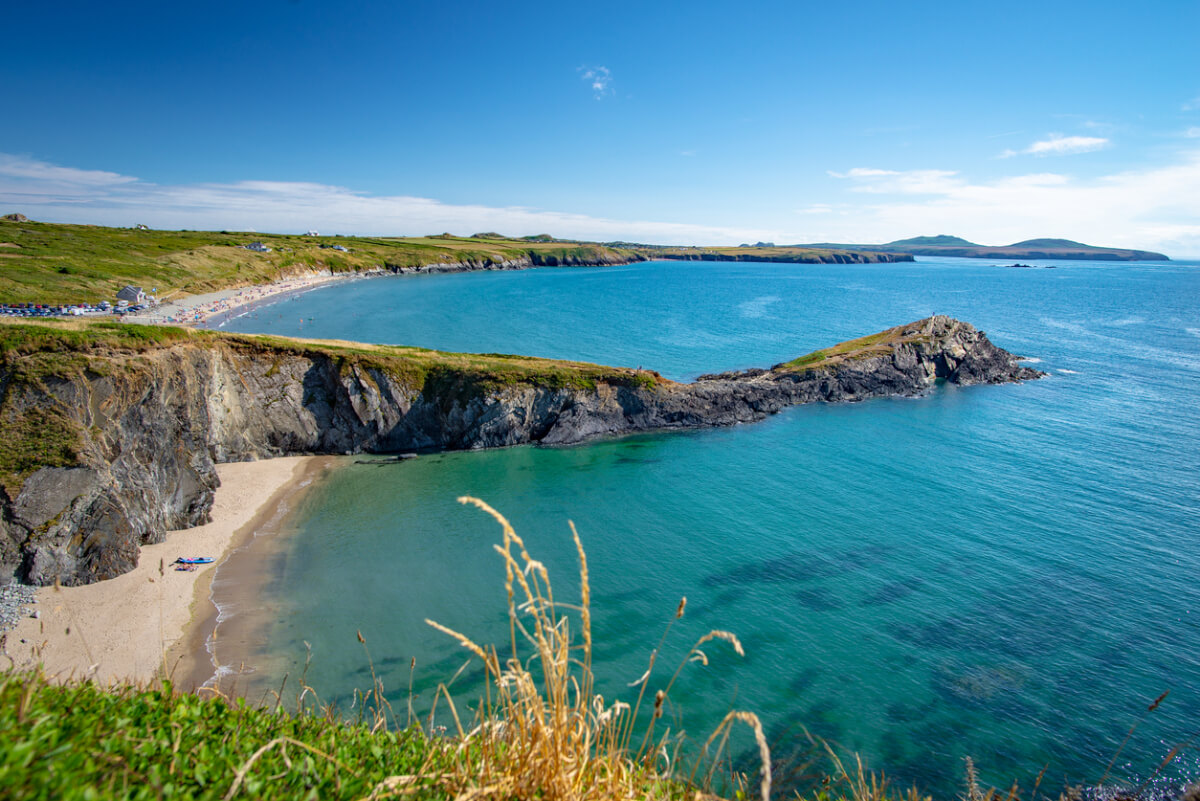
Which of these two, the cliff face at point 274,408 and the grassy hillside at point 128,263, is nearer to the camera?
the cliff face at point 274,408

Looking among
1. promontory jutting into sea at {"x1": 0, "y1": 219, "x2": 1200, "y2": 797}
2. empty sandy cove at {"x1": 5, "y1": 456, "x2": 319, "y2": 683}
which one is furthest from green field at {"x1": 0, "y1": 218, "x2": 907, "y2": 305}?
empty sandy cove at {"x1": 5, "y1": 456, "x2": 319, "y2": 683}

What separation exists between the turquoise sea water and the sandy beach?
42.0m

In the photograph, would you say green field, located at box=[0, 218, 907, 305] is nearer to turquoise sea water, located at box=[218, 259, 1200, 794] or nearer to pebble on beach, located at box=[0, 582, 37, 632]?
pebble on beach, located at box=[0, 582, 37, 632]

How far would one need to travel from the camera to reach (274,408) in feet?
132

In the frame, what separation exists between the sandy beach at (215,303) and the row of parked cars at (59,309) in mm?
2091

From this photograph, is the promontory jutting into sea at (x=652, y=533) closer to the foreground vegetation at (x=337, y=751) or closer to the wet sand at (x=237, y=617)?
the wet sand at (x=237, y=617)

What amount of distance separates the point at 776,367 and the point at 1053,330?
2682 inches

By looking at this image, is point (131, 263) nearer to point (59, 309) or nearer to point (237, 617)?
point (59, 309)

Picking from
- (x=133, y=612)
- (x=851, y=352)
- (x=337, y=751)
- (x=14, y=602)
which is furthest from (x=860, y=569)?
(x=851, y=352)

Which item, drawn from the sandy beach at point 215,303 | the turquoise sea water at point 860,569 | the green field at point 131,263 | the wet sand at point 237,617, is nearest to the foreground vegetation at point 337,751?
the wet sand at point 237,617

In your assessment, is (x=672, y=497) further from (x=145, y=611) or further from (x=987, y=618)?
(x=145, y=611)

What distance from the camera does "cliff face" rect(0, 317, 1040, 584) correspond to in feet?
80.5

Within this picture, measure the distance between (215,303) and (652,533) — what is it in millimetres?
83201

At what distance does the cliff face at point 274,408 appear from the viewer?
24547 mm
